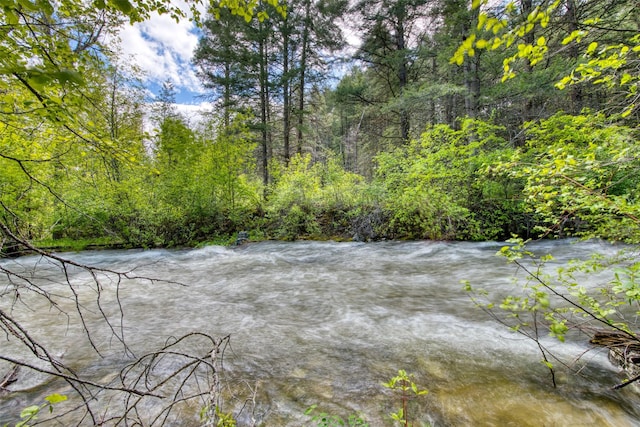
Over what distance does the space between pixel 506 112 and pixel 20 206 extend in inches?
597

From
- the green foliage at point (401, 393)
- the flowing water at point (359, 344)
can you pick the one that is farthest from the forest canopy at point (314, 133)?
the green foliage at point (401, 393)

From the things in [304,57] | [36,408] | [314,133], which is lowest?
[36,408]

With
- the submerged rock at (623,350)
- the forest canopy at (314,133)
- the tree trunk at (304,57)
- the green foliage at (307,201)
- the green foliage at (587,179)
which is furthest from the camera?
the tree trunk at (304,57)

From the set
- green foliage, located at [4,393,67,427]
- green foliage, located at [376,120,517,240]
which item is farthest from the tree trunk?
green foliage, located at [4,393,67,427]

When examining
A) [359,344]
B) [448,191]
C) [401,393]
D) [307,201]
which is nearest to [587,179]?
[401,393]

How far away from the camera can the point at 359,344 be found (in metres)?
3.04

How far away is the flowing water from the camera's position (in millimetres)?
2090

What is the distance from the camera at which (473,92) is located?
9570mm

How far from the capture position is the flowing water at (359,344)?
2.09 m

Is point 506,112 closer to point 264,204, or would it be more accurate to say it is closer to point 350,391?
point 264,204

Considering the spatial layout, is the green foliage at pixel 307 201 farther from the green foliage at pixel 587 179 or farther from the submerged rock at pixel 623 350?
the submerged rock at pixel 623 350

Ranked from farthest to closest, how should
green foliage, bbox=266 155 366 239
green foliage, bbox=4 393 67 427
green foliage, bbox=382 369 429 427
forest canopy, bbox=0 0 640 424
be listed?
green foliage, bbox=266 155 366 239, forest canopy, bbox=0 0 640 424, green foliage, bbox=382 369 429 427, green foliage, bbox=4 393 67 427

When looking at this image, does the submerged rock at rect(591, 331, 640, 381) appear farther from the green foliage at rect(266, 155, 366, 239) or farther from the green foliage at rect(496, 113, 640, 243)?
the green foliage at rect(266, 155, 366, 239)

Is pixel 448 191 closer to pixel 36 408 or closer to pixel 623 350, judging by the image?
pixel 623 350
